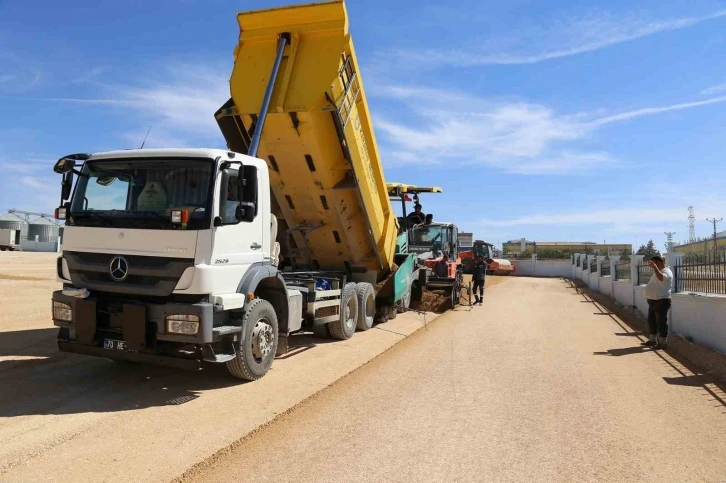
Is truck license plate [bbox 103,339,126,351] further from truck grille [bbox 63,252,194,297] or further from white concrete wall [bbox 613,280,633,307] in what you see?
white concrete wall [bbox 613,280,633,307]

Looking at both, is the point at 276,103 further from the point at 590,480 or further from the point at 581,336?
the point at 581,336

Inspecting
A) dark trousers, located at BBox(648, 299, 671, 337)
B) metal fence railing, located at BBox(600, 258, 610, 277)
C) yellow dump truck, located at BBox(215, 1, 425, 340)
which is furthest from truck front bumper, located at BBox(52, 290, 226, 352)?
metal fence railing, located at BBox(600, 258, 610, 277)

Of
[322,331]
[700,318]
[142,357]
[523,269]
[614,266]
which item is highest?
[614,266]

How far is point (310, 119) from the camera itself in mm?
7887

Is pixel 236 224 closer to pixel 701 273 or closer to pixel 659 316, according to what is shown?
pixel 659 316

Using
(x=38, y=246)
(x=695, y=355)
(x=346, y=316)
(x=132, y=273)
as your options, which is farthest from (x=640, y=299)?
(x=38, y=246)

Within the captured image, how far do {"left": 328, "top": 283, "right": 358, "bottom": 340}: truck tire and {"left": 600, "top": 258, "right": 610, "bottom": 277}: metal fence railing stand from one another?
16.1 meters

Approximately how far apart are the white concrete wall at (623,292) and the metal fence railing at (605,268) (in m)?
2.79

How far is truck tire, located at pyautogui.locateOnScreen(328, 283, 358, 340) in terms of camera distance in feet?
→ 30.8

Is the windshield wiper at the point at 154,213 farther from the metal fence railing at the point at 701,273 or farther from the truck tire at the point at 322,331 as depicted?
the metal fence railing at the point at 701,273

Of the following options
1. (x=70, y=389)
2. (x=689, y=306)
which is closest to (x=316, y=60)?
(x=70, y=389)

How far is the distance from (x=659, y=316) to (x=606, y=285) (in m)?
13.5

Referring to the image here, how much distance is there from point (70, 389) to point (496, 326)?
8.75 m

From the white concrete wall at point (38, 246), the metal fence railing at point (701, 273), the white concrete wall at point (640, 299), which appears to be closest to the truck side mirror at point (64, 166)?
the metal fence railing at point (701, 273)
